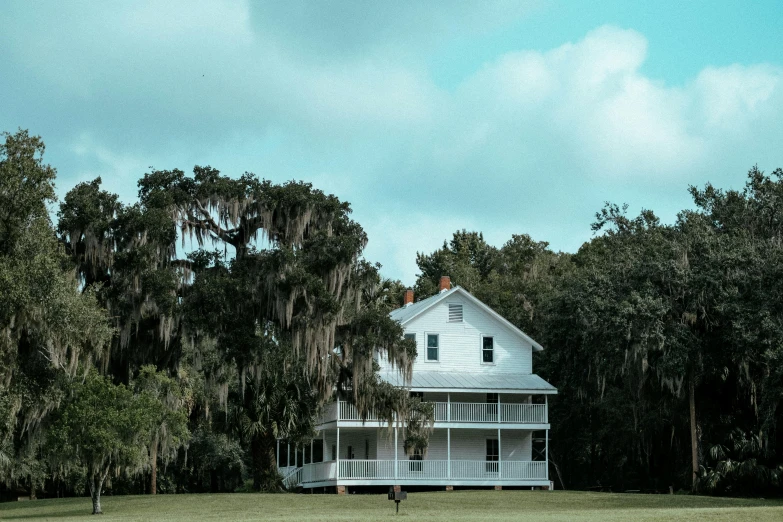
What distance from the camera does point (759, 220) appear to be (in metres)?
37.8

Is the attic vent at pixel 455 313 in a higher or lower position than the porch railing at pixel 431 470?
higher

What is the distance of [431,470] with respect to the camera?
4022 cm

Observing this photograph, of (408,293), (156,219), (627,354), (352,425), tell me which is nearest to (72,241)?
(156,219)

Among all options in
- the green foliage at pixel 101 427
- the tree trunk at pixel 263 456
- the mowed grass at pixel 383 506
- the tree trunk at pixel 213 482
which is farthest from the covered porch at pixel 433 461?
the green foliage at pixel 101 427

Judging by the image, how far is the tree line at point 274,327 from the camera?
2386 centimetres

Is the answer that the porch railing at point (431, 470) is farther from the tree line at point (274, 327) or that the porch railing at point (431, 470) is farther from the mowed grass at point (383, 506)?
the mowed grass at point (383, 506)

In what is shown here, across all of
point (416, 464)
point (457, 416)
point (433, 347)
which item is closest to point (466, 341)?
point (433, 347)

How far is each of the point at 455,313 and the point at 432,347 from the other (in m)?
1.72

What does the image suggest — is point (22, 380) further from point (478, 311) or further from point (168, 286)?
point (478, 311)

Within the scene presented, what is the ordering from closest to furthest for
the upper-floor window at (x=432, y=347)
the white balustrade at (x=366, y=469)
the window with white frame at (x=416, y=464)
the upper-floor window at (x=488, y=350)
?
the white balustrade at (x=366, y=469)
the window with white frame at (x=416, y=464)
the upper-floor window at (x=432, y=347)
the upper-floor window at (x=488, y=350)

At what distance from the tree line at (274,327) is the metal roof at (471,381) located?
2464 mm

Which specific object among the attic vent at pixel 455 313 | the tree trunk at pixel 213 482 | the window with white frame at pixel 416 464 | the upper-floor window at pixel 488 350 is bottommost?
the tree trunk at pixel 213 482

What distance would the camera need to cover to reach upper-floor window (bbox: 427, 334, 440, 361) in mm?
43031

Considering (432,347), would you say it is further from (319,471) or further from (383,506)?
(383,506)
